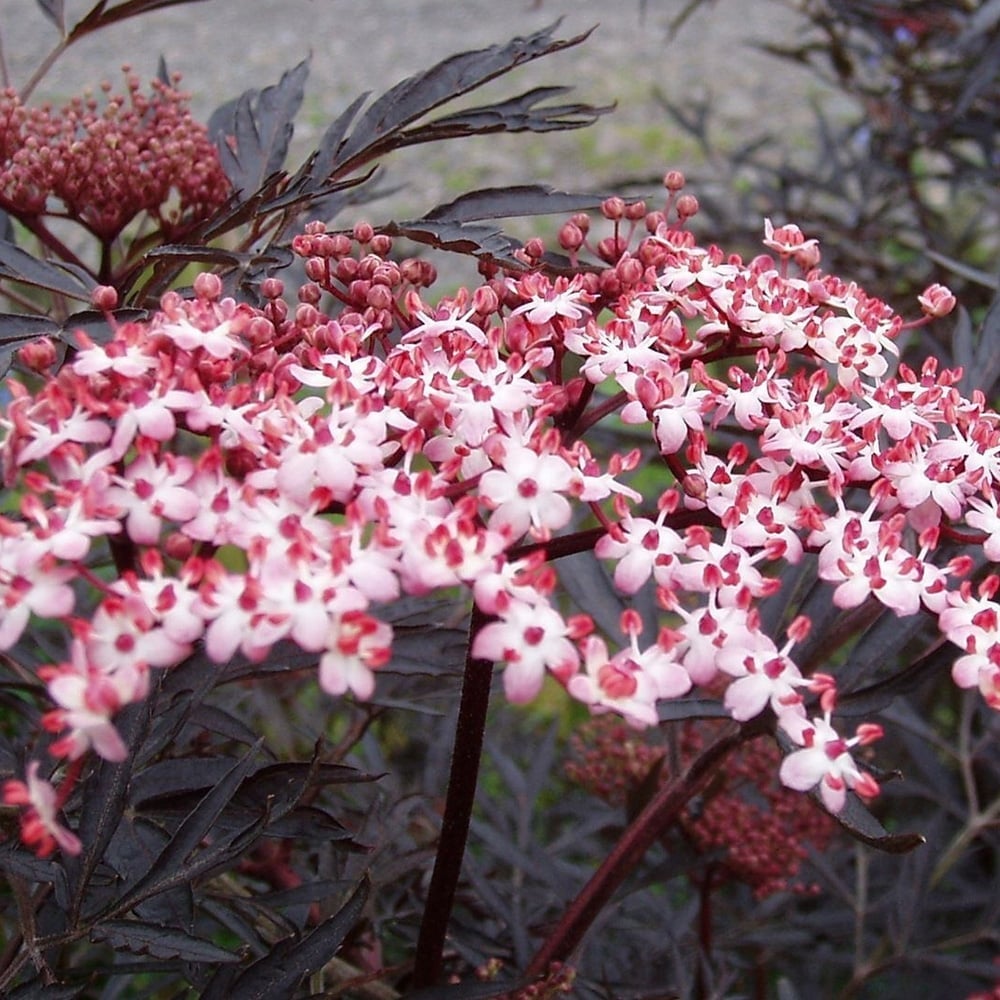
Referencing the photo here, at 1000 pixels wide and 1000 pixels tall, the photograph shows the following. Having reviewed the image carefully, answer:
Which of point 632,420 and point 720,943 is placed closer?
point 632,420

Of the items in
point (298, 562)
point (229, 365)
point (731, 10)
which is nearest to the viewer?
point (298, 562)

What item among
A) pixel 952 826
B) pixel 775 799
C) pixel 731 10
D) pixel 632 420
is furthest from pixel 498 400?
pixel 731 10

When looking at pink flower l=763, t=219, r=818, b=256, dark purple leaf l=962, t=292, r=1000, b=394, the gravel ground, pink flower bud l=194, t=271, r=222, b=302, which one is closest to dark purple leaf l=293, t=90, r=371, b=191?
pink flower bud l=194, t=271, r=222, b=302

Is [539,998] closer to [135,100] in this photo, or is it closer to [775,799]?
[775,799]

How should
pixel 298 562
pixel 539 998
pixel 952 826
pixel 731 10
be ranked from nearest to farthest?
pixel 298 562
pixel 539 998
pixel 952 826
pixel 731 10

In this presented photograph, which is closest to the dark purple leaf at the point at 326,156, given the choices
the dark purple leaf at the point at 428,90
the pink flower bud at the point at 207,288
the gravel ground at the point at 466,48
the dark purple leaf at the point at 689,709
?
the dark purple leaf at the point at 428,90

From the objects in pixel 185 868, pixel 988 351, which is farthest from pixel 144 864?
pixel 988 351

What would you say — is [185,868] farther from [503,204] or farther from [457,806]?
[503,204]
